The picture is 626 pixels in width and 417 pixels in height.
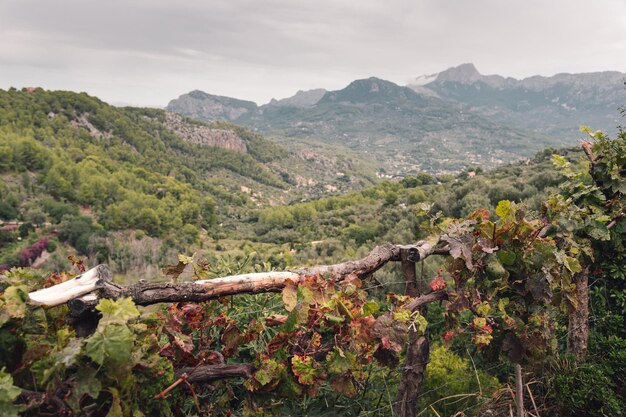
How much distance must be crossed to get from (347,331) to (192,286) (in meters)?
0.67

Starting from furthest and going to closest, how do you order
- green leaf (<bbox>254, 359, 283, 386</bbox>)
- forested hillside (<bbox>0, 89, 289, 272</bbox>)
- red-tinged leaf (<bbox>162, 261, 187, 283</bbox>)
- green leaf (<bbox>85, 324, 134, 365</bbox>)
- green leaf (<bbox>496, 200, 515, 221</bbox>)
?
1. forested hillside (<bbox>0, 89, 289, 272</bbox>)
2. green leaf (<bbox>496, 200, 515, 221</bbox>)
3. red-tinged leaf (<bbox>162, 261, 187, 283</bbox>)
4. green leaf (<bbox>254, 359, 283, 386</bbox>)
5. green leaf (<bbox>85, 324, 134, 365</bbox>)

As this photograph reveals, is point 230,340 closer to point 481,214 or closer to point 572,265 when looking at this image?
point 481,214

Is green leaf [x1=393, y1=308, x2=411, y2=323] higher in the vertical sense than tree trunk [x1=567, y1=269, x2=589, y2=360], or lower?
higher

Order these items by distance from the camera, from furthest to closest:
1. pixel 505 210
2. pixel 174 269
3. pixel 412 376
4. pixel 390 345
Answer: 1. pixel 505 210
2. pixel 412 376
3. pixel 174 269
4. pixel 390 345

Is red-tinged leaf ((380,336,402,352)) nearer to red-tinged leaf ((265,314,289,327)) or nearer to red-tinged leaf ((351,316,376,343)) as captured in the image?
red-tinged leaf ((351,316,376,343))

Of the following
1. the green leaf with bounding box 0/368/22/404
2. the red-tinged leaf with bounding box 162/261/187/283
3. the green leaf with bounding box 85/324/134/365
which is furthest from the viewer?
the red-tinged leaf with bounding box 162/261/187/283

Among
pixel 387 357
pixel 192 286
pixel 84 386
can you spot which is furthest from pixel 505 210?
pixel 84 386

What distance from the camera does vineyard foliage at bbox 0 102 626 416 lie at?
1.12m

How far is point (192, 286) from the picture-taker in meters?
1.53

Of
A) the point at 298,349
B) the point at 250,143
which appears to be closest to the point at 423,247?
the point at 298,349

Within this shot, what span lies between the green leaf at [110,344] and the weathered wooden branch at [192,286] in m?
0.23

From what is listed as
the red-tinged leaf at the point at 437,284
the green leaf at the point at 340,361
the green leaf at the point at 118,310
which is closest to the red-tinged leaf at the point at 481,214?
→ the red-tinged leaf at the point at 437,284

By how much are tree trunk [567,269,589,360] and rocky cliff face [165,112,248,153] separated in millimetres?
134722

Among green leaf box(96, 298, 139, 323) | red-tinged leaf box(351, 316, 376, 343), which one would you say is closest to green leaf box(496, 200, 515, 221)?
red-tinged leaf box(351, 316, 376, 343)
